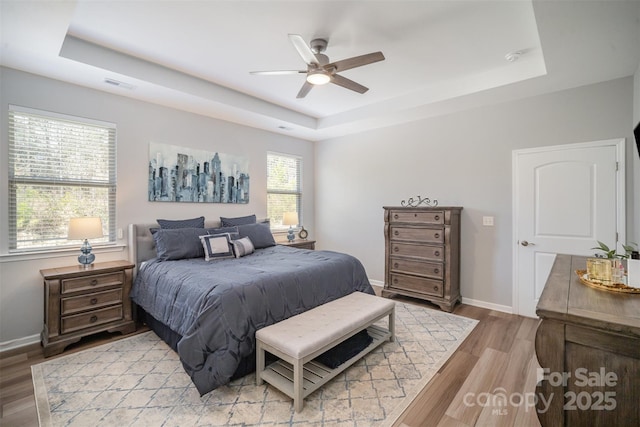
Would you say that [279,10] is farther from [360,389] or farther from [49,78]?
[360,389]

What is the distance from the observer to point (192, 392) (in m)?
2.08

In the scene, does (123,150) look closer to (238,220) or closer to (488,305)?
(238,220)

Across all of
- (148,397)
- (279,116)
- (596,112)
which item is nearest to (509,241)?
(596,112)

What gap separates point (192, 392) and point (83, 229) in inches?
Result: 76.2

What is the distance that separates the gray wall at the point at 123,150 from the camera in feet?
8.91

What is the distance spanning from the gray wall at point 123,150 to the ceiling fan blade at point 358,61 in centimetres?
246

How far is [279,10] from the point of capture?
225cm

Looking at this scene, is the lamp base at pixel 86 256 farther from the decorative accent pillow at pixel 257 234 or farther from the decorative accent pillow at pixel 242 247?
the decorative accent pillow at pixel 257 234

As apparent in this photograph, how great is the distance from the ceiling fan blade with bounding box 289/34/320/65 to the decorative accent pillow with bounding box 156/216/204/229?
2.53 m

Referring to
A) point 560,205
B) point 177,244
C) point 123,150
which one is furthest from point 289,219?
point 560,205

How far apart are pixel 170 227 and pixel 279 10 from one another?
272 centimetres

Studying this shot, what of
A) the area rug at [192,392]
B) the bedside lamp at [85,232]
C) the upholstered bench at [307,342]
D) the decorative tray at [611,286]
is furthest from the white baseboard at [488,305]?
the bedside lamp at [85,232]

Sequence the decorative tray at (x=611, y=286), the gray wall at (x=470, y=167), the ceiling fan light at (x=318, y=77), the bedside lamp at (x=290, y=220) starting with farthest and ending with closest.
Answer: the bedside lamp at (x=290, y=220)
the gray wall at (x=470, y=167)
the ceiling fan light at (x=318, y=77)
the decorative tray at (x=611, y=286)

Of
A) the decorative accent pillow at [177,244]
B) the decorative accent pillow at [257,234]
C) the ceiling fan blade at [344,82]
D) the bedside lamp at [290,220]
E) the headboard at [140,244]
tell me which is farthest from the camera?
the bedside lamp at [290,220]
